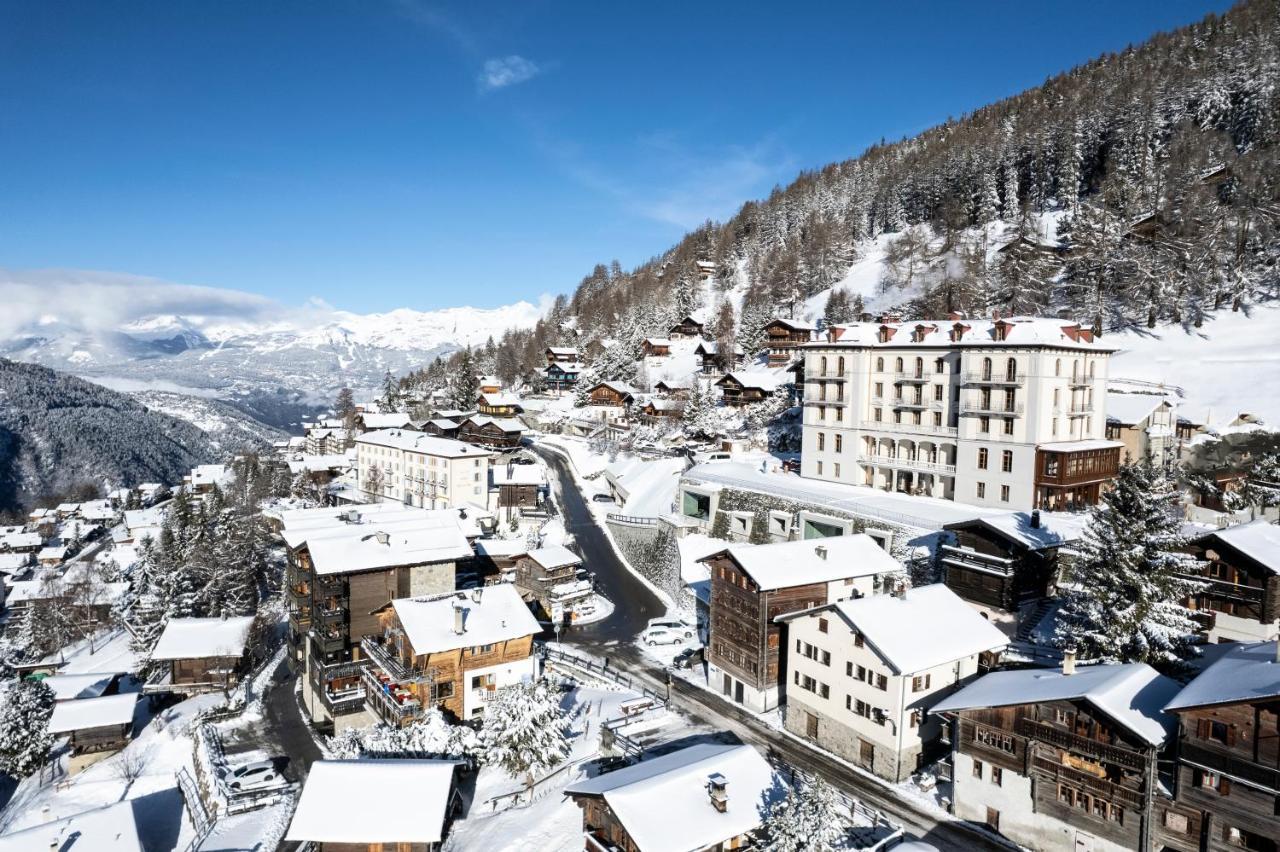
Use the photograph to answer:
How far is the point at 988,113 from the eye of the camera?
146375 mm

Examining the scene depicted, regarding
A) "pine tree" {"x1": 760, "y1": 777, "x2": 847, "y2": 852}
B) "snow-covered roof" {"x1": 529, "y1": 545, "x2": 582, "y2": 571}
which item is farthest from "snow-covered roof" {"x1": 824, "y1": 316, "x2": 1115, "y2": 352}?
"pine tree" {"x1": 760, "y1": 777, "x2": 847, "y2": 852}

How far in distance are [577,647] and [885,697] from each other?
2250 cm

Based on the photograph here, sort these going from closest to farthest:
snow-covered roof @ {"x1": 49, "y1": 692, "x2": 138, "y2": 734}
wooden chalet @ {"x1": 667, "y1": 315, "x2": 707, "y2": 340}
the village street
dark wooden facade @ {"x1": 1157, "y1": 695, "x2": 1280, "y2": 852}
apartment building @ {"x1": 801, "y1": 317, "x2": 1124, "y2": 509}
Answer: dark wooden facade @ {"x1": 1157, "y1": 695, "x2": 1280, "y2": 852} < the village street < snow-covered roof @ {"x1": 49, "y1": 692, "x2": 138, "y2": 734} < apartment building @ {"x1": 801, "y1": 317, "x2": 1124, "y2": 509} < wooden chalet @ {"x1": 667, "y1": 315, "x2": 707, "y2": 340}

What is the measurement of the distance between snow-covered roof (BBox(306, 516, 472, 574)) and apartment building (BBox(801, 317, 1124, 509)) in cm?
3061

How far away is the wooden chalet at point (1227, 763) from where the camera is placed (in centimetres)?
1947

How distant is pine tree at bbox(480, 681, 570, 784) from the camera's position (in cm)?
3134

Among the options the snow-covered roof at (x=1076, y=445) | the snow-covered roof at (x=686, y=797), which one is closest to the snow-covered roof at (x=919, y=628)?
the snow-covered roof at (x=686, y=797)

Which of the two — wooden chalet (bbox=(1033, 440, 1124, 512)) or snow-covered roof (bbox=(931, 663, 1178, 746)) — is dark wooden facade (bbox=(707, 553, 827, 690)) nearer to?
snow-covered roof (bbox=(931, 663, 1178, 746))

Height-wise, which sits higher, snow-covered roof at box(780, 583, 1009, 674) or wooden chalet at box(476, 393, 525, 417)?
wooden chalet at box(476, 393, 525, 417)

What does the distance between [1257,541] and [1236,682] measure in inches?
525

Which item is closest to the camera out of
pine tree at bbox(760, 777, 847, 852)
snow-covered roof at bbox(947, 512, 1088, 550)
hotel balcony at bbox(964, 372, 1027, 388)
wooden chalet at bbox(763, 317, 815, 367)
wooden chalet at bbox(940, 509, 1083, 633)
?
pine tree at bbox(760, 777, 847, 852)

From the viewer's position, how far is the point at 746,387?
8319 centimetres

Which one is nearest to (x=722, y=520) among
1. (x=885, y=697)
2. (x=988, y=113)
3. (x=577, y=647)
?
(x=577, y=647)

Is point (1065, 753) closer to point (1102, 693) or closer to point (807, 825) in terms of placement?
point (1102, 693)
